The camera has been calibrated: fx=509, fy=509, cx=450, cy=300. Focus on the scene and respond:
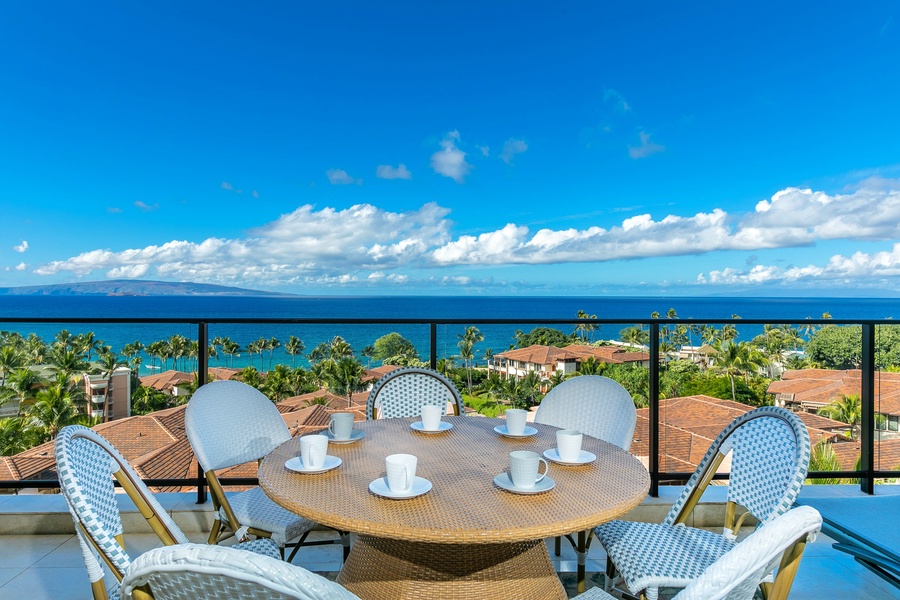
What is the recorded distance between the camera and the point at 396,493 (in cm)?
127

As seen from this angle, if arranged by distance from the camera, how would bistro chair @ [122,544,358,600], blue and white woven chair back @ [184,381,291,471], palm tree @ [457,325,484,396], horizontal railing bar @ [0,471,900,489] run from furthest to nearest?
1. palm tree @ [457,325,484,396]
2. horizontal railing bar @ [0,471,900,489]
3. blue and white woven chair back @ [184,381,291,471]
4. bistro chair @ [122,544,358,600]

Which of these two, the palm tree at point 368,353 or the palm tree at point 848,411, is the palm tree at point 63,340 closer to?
the palm tree at point 368,353

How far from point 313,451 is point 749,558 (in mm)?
1085

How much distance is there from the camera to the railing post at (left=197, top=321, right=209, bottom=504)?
9.66 ft

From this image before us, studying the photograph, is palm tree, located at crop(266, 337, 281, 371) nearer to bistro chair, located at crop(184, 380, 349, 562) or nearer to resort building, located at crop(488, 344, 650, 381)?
bistro chair, located at crop(184, 380, 349, 562)

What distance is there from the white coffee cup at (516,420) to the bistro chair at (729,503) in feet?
1.50

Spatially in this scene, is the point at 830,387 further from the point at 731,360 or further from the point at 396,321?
the point at 396,321

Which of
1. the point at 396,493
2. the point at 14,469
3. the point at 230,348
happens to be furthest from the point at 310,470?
the point at 14,469

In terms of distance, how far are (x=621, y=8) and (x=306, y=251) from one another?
2579 centimetres

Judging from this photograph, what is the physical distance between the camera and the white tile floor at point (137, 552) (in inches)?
89.2

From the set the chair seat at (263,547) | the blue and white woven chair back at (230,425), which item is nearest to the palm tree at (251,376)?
the blue and white woven chair back at (230,425)

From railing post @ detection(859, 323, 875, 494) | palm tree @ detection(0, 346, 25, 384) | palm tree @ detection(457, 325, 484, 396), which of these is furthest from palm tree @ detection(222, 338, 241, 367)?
railing post @ detection(859, 323, 875, 494)

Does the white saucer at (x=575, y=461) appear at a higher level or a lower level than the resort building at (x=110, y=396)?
higher

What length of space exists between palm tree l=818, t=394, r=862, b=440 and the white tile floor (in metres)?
0.90
